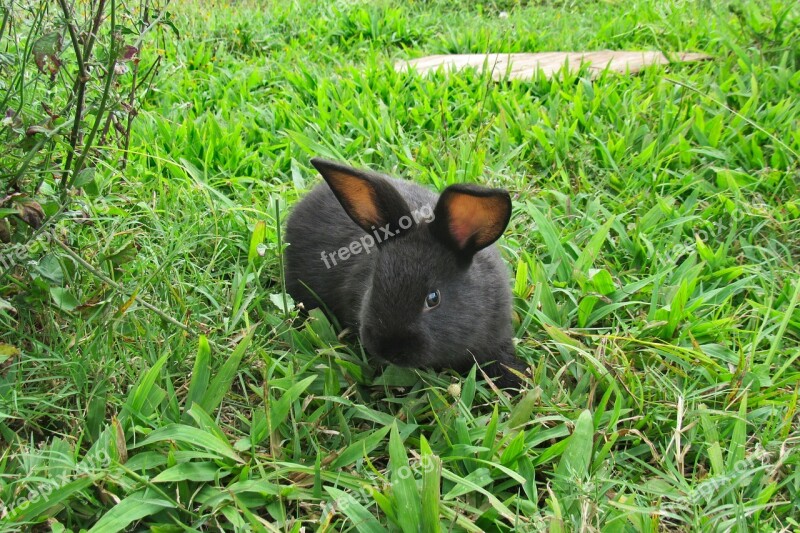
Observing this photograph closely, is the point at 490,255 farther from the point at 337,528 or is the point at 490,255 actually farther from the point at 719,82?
the point at 719,82

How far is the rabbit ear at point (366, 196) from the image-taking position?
9.71 ft

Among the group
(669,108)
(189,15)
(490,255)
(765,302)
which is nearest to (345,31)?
(189,15)

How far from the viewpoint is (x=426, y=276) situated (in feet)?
9.77

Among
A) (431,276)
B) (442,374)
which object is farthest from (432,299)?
(442,374)

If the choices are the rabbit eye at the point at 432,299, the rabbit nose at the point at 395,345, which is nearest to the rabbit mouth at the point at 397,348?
the rabbit nose at the point at 395,345

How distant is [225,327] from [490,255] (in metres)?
1.24

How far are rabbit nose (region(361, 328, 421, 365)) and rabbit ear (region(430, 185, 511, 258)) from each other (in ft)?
1.57

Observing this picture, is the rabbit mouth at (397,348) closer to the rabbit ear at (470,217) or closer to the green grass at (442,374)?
the green grass at (442,374)

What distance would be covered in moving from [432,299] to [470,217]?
0.37 metres

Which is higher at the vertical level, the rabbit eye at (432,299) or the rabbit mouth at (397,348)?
the rabbit eye at (432,299)

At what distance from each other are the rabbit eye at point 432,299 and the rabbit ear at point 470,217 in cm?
23

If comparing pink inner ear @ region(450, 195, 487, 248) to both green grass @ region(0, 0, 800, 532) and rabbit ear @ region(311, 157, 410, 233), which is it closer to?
rabbit ear @ region(311, 157, 410, 233)

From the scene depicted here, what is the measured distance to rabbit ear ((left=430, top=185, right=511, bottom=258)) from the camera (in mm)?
2809

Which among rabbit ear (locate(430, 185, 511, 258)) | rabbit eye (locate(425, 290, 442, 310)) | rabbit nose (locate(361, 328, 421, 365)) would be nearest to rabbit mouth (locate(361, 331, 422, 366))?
rabbit nose (locate(361, 328, 421, 365))
